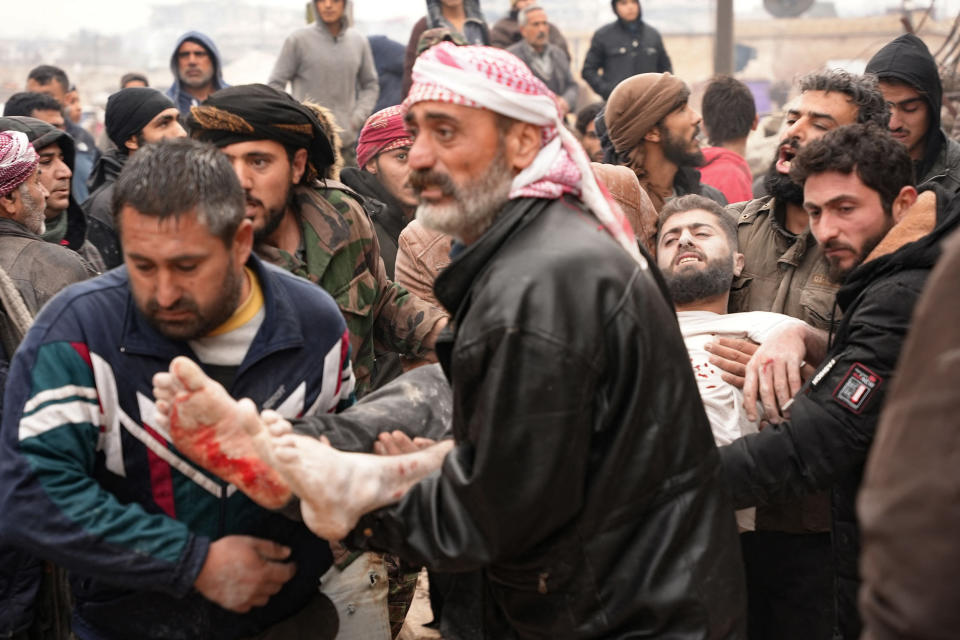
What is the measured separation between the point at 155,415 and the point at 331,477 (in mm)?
526

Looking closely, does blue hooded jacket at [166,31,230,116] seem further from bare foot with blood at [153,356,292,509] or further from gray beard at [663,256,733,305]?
bare foot with blood at [153,356,292,509]

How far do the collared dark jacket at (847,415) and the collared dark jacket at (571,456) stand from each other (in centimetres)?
79

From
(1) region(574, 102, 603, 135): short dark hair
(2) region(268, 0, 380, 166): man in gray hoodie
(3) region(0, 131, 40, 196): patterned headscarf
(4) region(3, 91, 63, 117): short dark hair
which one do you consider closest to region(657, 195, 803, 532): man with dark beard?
(3) region(0, 131, 40, 196): patterned headscarf

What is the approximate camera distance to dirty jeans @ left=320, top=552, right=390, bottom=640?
3045 mm

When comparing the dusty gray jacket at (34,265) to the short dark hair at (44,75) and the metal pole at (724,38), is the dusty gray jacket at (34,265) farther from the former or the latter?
the metal pole at (724,38)

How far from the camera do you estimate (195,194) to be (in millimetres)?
2494

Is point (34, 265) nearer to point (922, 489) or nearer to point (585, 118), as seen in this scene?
point (922, 489)

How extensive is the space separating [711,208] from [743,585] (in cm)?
203

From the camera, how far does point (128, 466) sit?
256 cm

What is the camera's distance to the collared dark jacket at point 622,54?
10156 millimetres

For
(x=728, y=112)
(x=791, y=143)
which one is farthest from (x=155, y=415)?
(x=728, y=112)

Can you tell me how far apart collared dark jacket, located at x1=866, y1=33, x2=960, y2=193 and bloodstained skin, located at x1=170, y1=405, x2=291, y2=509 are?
355cm

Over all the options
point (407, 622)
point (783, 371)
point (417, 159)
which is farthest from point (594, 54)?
point (417, 159)

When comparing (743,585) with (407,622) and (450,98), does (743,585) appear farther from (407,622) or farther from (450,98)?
(407,622)
